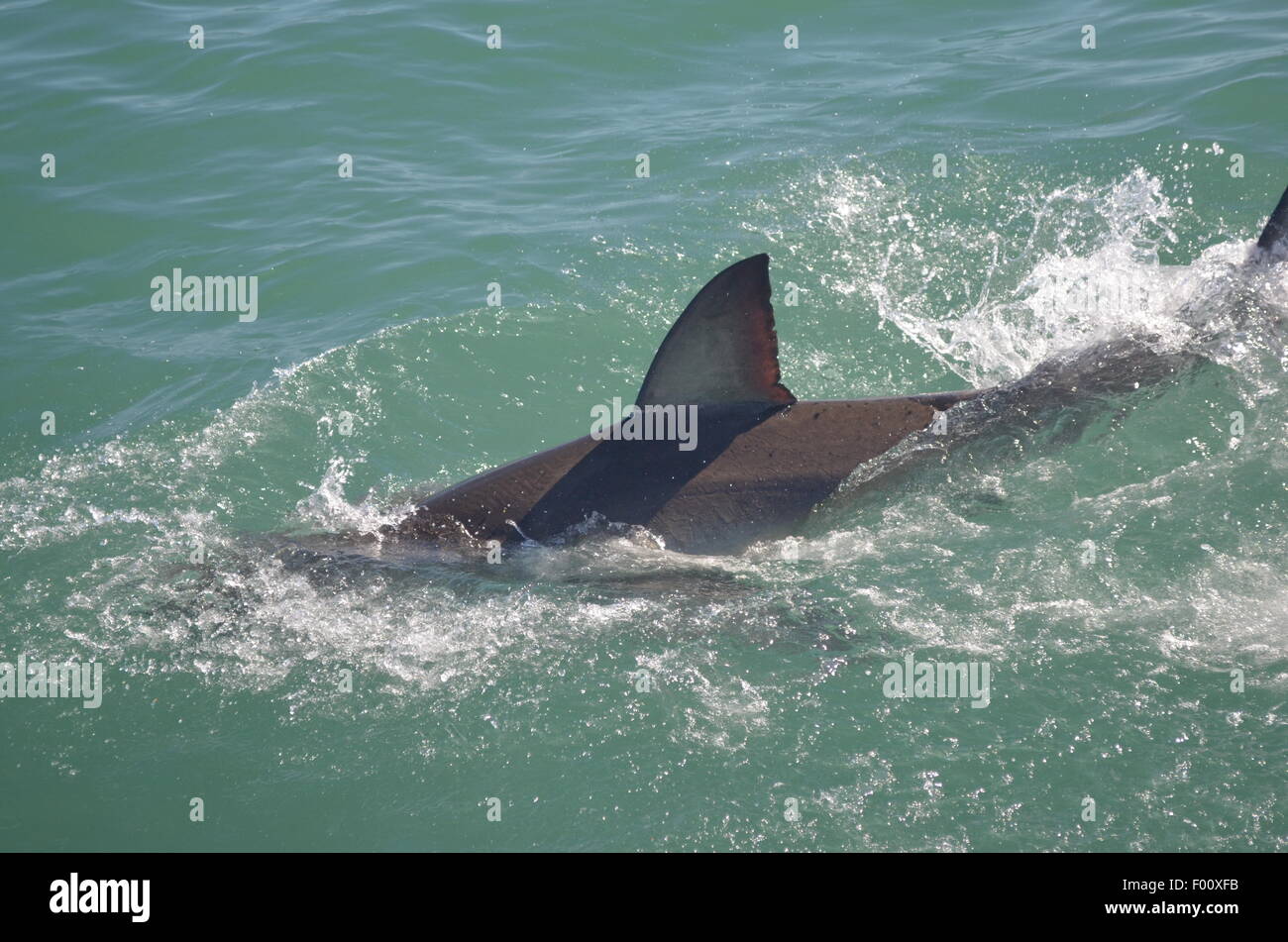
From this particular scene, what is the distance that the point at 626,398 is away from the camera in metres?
8.04

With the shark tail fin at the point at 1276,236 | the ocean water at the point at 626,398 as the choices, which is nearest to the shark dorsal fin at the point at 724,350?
the ocean water at the point at 626,398

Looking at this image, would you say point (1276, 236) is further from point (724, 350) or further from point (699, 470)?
point (699, 470)

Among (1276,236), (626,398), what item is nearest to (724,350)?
(626,398)

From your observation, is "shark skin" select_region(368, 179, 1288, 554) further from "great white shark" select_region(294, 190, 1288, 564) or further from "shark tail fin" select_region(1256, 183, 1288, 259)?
"shark tail fin" select_region(1256, 183, 1288, 259)

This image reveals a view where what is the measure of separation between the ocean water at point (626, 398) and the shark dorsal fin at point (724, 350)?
0.76 metres

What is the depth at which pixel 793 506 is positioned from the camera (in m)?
5.94

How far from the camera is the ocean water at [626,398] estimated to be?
485cm

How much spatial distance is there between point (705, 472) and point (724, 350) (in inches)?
27.0

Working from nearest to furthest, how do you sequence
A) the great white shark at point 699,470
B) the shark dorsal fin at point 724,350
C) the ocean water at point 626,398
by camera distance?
the ocean water at point 626,398, the shark dorsal fin at point 724,350, the great white shark at point 699,470

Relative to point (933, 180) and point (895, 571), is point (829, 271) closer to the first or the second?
point (933, 180)

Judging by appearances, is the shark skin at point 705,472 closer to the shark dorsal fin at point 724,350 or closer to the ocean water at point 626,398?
the shark dorsal fin at point 724,350

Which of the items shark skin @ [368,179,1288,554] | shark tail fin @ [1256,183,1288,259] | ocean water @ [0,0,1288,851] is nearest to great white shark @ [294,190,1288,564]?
shark skin @ [368,179,1288,554]

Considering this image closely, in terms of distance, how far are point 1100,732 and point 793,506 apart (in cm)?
188

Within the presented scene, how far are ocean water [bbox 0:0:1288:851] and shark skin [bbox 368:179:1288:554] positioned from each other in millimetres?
172
